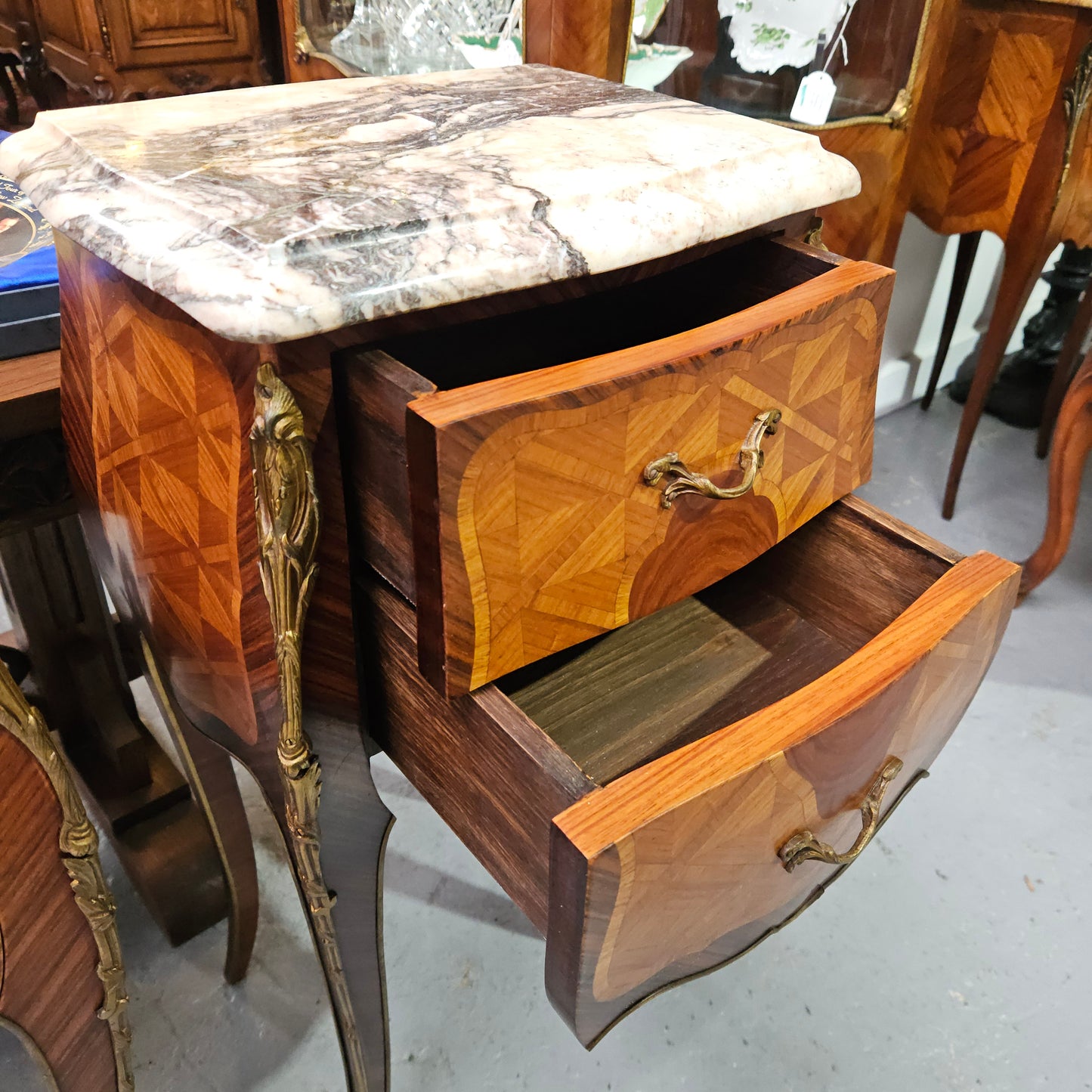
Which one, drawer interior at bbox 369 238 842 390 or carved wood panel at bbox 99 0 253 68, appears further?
carved wood panel at bbox 99 0 253 68

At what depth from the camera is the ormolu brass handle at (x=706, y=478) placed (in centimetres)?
47

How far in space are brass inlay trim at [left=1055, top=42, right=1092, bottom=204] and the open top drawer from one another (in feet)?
2.95

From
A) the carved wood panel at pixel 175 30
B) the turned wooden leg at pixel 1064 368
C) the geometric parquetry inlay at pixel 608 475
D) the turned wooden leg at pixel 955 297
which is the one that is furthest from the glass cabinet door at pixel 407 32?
the turned wooden leg at pixel 1064 368

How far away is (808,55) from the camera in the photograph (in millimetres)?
1188

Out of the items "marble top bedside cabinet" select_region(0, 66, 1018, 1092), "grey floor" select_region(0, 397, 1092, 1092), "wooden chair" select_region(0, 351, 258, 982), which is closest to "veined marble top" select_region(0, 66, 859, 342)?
"marble top bedside cabinet" select_region(0, 66, 1018, 1092)

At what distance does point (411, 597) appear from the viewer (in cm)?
46

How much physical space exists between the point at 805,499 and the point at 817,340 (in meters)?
0.11

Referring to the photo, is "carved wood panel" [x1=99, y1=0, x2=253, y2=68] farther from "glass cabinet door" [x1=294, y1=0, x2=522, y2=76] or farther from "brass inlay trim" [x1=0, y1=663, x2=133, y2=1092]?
"brass inlay trim" [x1=0, y1=663, x2=133, y2=1092]

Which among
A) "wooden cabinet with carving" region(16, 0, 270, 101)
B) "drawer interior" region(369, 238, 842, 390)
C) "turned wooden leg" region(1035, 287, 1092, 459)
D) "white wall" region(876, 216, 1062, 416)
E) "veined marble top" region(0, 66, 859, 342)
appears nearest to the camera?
"veined marble top" region(0, 66, 859, 342)

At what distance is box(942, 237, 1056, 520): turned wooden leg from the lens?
136 cm

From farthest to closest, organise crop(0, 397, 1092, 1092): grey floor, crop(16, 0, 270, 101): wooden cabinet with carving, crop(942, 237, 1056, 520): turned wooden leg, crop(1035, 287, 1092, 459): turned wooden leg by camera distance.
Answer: crop(1035, 287, 1092, 459): turned wooden leg < crop(942, 237, 1056, 520): turned wooden leg < crop(16, 0, 270, 101): wooden cabinet with carving < crop(0, 397, 1092, 1092): grey floor

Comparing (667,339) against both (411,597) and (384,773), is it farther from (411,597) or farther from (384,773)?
(384,773)

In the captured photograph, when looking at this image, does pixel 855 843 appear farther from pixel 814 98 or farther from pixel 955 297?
pixel 955 297

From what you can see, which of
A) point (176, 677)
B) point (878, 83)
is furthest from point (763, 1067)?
point (878, 83)
